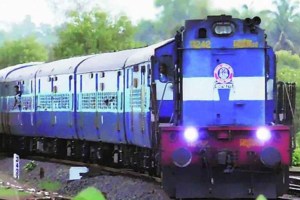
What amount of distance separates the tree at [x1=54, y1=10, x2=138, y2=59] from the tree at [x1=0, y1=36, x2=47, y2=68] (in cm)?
1368

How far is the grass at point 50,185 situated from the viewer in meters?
20.7

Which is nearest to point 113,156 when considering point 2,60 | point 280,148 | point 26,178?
point 26,178

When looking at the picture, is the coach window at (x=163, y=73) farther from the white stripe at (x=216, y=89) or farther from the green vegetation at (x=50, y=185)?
the green vegetation at (x=50, y=185)

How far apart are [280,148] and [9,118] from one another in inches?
802

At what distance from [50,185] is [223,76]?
8378 mm

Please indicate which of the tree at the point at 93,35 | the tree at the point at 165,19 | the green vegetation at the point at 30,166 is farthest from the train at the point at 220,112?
the tree at the point at 165,19

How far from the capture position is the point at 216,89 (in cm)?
1396

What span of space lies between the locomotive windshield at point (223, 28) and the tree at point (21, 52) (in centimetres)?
A: 6061

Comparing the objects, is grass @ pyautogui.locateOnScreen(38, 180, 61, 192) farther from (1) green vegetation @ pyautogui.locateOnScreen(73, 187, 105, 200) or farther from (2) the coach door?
(1) green vegetation @ pyautogui.locateOnScreen(73, 187, 105, 200)

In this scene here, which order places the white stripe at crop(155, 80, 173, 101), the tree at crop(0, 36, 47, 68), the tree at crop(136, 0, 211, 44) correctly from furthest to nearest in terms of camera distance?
the tree at crop(0, 36, 47, 68)
the tree at crop(136, 0, 211, 44)
the white stripe at crop(155, 80, 173, 101)

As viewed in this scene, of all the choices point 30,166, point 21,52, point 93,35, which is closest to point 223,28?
point 30,166

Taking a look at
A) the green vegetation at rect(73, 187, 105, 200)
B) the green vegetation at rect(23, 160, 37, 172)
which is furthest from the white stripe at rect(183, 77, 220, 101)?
the green vegetation at rect(23, 160, 37, 172)

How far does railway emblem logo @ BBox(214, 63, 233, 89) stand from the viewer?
14.0 metres

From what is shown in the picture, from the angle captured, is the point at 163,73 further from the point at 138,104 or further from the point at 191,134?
the point at 138,104
